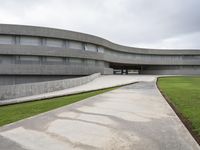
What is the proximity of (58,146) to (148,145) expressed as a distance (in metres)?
1.91

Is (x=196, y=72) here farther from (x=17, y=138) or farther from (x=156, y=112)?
(x=17, y=138)

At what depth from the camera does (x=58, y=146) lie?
4711 millimetres

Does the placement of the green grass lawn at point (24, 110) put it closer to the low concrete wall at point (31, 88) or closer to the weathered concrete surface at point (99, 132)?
the weathered concrete surface at point (99, 132)

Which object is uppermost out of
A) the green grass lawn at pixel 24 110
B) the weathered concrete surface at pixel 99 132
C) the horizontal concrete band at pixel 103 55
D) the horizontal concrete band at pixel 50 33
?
the horizontal concrete band at pixel 50 33

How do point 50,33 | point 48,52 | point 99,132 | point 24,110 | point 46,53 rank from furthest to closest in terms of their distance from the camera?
point 50,33 < point 48,52 < point 46,53 < point 24,110 < point 99,132

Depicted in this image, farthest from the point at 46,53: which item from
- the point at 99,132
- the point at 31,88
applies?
the point at 99,132

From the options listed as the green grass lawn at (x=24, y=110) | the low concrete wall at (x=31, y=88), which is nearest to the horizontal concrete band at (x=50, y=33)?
the low concrete wall at (x=31, y=88)

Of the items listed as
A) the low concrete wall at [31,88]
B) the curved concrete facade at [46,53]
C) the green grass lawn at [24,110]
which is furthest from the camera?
the curved concrete facade at [46,53]

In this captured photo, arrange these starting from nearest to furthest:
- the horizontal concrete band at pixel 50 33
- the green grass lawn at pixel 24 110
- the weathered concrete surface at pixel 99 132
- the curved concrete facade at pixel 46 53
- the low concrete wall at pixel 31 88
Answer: the weathered concrete surface at pixel 99 132
the green grass lawn at pixel 24 110
the low concrete wall at pixel 31 88
the horizontal concrete band at pixel 50 33
the curved concrete facade at pixel 46 53

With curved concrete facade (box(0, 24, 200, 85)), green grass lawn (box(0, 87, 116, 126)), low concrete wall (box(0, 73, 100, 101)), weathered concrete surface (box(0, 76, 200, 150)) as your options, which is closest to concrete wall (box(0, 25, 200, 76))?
curved concrete facade (box(0, 24, 200, 85))

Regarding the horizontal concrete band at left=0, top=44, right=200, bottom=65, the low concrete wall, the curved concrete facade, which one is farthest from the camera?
the horizontal concrete band at left=0, top=44, right=200, bottom=65

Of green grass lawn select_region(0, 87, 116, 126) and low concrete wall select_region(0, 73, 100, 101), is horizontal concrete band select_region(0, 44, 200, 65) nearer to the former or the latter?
low concrete wall select_region(0, 73, 100, 101)

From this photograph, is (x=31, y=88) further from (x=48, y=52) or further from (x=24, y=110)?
(x=48, y=52)

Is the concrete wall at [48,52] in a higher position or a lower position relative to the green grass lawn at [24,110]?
higher
